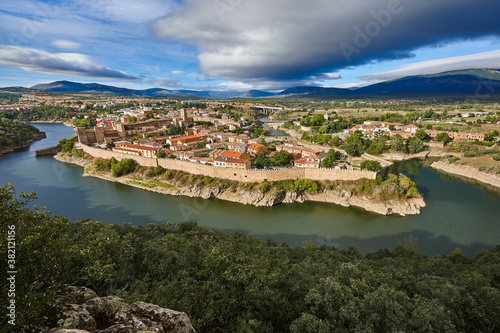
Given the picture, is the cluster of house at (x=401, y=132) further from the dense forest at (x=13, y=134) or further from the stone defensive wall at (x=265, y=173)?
the dense forest at (x=13, y=134)

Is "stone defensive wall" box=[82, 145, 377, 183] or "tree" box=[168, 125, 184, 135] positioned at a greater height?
"tree" box=[168, 125, 184, 135]

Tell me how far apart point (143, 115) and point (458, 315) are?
5371cm

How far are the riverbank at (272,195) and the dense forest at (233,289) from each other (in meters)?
10.4

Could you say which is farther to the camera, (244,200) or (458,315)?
(244,200)

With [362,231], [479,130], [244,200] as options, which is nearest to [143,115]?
[244,200]

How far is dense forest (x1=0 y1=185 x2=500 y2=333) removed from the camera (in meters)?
3.20

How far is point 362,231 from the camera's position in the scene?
14117 mm

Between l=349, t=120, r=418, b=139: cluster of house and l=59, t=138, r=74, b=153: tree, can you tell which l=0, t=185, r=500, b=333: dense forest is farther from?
l=349, t=120, r=418, b=139: cluster of house

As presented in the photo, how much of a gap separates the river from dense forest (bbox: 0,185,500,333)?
7913mm

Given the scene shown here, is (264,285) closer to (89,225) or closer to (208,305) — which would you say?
(208,305)

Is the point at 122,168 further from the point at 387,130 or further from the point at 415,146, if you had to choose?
the point at 387,130

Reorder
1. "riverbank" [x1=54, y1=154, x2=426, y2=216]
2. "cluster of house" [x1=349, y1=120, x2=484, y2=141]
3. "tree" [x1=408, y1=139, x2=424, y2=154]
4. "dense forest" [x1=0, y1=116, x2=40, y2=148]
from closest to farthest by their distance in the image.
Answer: "riverbank" [x1=54, y1=154, x2=426, y2=216], "tree" [x1=408, y1=139, x2=424, y2=154], "cluster of house" [x1=349, y1=120, x2=484, y2=141], "dense forest" [x1=0, y1=116, x2=40, y2=148]

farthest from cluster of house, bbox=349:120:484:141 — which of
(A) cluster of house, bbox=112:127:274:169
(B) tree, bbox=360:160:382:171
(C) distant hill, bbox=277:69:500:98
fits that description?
(C) distant hill, bbox=277:69:500:98

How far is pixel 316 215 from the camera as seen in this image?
52.7 ft
